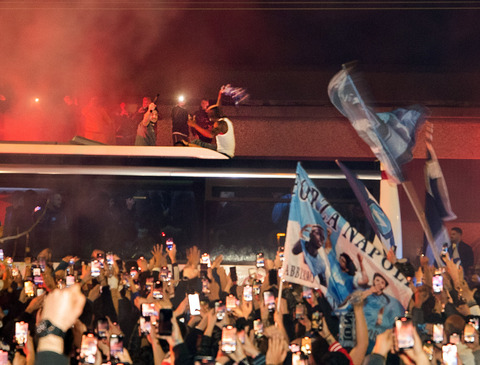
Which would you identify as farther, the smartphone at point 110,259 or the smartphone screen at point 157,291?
the smartphone at point 110,259

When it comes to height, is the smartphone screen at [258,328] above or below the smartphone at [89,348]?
above

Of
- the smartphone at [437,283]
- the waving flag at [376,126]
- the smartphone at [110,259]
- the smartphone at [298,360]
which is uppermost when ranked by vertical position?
the waving flag at [376,126]

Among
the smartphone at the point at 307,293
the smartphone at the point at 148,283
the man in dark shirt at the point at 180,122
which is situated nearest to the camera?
the smartphone at the point at 148,283

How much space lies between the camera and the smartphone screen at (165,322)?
198 inches

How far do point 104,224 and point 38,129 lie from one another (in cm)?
542

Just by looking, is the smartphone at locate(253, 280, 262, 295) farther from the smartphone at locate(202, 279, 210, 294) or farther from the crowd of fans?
the smartphone at locate(202, 279, 210, 294)

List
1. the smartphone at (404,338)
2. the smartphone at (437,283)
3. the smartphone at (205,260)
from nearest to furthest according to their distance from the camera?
1. the smartphone at (404,338)
2. the smartphone at (437,283)
3. the smartphone at (205,260)

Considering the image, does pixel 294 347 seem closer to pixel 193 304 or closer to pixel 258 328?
pixel 258 328

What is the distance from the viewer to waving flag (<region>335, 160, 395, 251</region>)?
354 inches

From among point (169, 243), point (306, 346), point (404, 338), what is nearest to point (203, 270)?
point (169, 243)

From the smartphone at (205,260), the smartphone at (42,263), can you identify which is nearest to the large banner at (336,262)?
the smartphone at (205,260)

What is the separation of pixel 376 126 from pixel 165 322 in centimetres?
550

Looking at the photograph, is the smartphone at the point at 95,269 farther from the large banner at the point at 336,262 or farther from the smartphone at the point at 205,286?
the large banner at the point at 336,262

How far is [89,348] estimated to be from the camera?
188 inches
